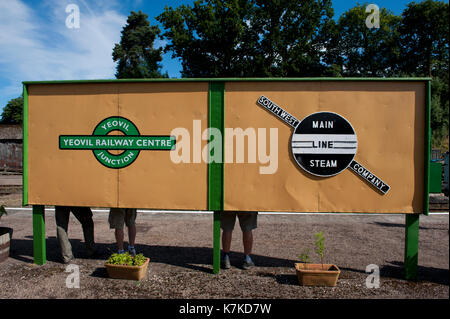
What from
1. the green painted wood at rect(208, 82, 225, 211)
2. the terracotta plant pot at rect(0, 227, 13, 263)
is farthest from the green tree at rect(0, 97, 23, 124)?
the green painted wood at rect(208, 82, 225, 211)

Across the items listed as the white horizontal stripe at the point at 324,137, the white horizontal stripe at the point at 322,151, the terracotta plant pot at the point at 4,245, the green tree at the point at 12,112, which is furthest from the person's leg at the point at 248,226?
the green tree at the point at 12,112

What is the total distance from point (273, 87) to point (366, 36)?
140 ft

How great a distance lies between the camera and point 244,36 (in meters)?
33.4

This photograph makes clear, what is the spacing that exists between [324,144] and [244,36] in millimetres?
31515

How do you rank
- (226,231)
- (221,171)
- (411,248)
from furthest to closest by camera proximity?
(226,231) → (221,171) → (411,248)

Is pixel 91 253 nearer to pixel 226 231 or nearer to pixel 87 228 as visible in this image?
pixel 87 228

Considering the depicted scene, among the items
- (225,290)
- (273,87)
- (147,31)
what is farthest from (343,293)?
(147,31)

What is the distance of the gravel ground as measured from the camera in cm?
451

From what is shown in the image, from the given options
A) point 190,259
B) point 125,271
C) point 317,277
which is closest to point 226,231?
point 190,259

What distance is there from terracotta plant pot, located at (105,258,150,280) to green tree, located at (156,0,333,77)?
29094 millimetres

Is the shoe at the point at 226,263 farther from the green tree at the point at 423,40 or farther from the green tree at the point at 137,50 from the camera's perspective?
the green tree at the point at 423,40

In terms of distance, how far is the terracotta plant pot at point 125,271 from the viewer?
15.8ft

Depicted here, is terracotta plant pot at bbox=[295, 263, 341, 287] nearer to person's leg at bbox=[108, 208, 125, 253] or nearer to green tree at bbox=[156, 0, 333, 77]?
person's leg at bbox=[108, 208, 125, 253]

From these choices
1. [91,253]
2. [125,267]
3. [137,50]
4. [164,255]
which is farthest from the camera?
[137,50]
